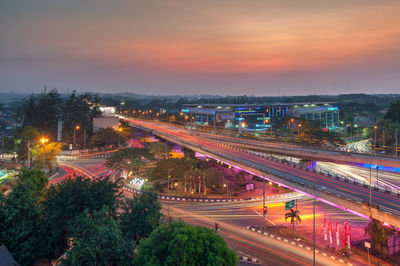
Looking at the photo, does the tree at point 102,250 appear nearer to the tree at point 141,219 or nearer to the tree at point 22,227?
the tree at point 141,219

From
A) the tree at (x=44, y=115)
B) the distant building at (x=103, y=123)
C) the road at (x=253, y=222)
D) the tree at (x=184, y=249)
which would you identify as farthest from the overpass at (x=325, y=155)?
the tree at (x=44, y=115)

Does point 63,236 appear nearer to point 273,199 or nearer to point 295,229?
point 295,229

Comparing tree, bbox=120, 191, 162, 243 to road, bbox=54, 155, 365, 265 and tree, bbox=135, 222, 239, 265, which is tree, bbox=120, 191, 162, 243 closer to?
tree, bbox=135, 222, 239, 265

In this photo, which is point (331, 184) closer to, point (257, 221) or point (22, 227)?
point (257, 221)

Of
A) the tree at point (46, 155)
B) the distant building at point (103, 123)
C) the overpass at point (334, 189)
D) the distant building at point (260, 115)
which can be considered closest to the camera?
the overpass at point (334, 189)

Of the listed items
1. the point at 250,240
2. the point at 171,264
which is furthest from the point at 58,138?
the point at 171,264

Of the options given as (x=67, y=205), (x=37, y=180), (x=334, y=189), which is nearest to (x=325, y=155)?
(x=334, y=189)

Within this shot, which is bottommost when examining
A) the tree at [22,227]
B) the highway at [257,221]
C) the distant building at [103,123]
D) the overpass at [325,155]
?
the highway at [257,221]
